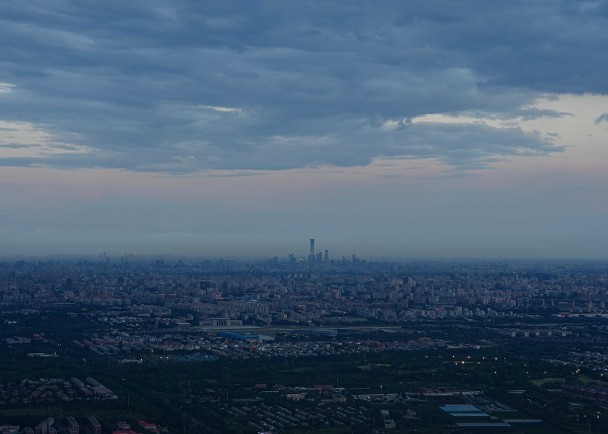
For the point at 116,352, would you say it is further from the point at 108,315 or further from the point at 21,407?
the point at 108,315

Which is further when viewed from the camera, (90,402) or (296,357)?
(296,357)

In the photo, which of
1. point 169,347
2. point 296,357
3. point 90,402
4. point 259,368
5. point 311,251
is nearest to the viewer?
point 90,402

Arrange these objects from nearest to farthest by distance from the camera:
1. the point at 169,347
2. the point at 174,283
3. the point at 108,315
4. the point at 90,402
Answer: the point at 90,402, the point at 169,347, the point at 108,315, the point at 174,283

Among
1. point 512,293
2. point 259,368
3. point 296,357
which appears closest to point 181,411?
point 259,368

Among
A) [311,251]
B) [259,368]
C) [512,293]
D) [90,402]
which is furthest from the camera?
[311,251]

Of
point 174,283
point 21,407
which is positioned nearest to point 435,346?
point 21,407

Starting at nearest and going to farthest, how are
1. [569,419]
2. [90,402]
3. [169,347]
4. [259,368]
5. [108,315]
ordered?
[569,419], [90,402], [259,368], [169,347], [108,315]

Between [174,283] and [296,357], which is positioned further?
[174,283]

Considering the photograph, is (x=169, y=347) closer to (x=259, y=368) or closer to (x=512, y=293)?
(x=259, y=368)
